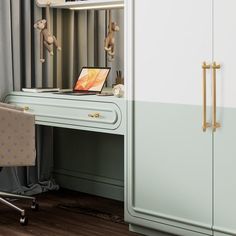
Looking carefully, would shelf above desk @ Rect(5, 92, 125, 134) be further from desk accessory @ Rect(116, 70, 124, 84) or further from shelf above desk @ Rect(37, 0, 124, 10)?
shelf above desk @ Rect(37, 0, 124, 10)

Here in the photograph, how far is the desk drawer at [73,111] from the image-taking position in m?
3.53

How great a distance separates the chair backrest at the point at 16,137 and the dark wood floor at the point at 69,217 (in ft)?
1.28

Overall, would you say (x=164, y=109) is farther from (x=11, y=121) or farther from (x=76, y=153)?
(x=76, y=153)

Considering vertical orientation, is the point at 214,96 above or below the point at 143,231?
above

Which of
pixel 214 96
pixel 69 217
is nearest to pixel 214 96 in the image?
pixel 214 96

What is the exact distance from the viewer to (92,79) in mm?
4043

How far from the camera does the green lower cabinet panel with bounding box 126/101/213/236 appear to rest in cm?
306

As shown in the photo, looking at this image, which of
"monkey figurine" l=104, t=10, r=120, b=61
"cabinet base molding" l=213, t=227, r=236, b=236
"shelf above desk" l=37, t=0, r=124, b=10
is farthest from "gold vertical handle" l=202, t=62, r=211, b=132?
"monkey figurine" l=104, t=10, r=120, b=61

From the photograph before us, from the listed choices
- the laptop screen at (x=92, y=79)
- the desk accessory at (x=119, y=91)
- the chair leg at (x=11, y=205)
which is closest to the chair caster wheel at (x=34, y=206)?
the chair leg at (x=11, y=205)

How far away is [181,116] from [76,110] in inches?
34.8

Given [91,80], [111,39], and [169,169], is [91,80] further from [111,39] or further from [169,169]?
[169,169]

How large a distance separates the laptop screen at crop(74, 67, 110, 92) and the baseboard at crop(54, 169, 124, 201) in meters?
0.72

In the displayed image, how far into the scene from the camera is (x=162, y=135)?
323cm

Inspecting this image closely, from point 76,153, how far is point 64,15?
107 cm
